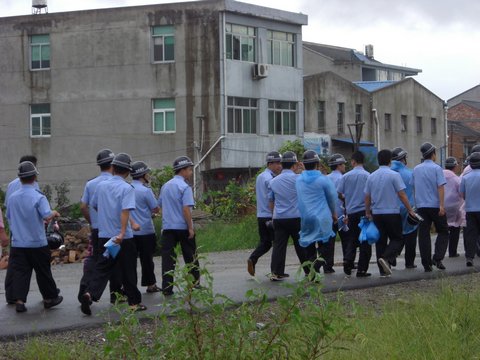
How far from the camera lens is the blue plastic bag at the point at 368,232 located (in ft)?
47.1

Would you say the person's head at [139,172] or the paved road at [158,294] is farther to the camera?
the person's head at [139,172]

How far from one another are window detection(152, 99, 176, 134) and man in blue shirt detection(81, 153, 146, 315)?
3368 centimetres

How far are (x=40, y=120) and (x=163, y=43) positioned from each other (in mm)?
7229

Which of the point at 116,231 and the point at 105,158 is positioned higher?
the point at 105,158

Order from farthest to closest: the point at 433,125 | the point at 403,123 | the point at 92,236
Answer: the point at 433,125 → the point at 403,123 → the point at 92,236

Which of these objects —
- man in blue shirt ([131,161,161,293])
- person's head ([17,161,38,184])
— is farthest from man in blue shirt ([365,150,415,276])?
person's head ([17,161,38,184])

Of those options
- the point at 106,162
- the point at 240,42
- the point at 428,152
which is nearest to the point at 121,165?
the point at 106,162

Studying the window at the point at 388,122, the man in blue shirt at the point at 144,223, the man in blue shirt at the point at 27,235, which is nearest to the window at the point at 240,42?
the window at the point at 388,122

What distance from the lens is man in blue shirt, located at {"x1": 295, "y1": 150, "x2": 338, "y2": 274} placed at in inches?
546

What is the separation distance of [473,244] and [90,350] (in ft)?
29.2

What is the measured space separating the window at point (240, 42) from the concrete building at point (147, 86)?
0.05 meters

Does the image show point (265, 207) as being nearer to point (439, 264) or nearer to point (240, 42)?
point (439, 264)

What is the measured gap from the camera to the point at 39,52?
4716cm

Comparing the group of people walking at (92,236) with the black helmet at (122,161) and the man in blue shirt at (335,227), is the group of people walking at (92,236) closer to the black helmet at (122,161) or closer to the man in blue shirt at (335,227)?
the black helmet at (122,161)
